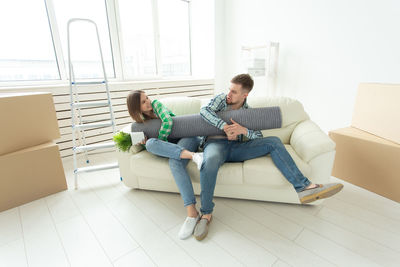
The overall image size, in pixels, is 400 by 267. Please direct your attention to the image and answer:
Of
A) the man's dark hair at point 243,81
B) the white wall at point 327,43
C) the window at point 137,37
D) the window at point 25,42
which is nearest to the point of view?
the man's dark hair at point 243,81

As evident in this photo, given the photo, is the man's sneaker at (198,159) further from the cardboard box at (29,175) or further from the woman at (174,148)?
the cardboard box at (29,175)

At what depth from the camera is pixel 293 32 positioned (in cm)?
259

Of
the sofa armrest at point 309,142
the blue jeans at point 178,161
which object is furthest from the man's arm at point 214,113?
the sofa armrest at point 309,142

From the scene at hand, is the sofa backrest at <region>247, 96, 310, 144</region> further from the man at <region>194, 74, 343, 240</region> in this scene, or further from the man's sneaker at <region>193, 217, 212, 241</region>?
the man's sneaker at <region>193, 217, 212, 241</region>

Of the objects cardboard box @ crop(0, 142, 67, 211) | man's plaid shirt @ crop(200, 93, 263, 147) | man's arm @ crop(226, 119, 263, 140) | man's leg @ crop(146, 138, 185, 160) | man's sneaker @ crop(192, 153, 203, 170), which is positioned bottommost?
cardboard box @ crop(0, 142, 67, 211)

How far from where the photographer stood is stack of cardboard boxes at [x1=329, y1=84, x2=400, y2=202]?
1529 mm

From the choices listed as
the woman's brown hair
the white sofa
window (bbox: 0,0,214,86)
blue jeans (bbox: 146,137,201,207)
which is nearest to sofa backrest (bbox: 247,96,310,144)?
the white sofa

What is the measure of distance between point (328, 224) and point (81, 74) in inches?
123

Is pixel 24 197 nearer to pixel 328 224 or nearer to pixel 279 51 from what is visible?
pixel 328 224

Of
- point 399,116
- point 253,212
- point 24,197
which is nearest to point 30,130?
point 24,197

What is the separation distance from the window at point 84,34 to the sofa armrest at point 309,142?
2669mm

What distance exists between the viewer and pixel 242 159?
149 centimetres

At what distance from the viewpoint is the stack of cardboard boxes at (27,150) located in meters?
1.55

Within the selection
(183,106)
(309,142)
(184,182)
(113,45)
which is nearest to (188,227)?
(184,182)
